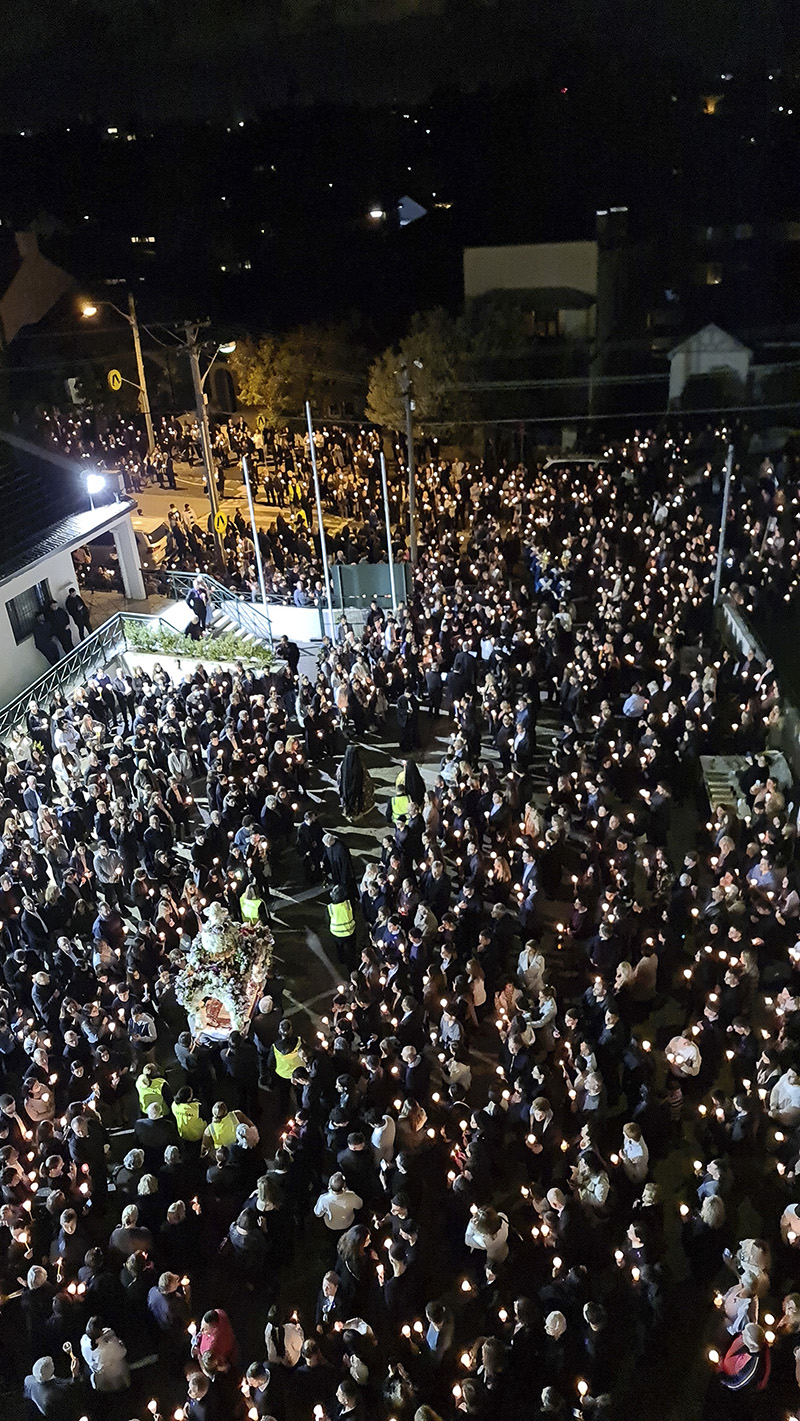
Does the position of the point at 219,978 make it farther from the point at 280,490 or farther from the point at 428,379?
the point at 428,379

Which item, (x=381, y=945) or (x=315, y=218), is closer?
(x=381, y=945)

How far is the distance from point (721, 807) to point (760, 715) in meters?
2.34

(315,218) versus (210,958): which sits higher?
(315,218)

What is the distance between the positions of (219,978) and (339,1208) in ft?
8.88

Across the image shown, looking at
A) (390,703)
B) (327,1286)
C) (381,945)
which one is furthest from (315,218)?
(327,1286)

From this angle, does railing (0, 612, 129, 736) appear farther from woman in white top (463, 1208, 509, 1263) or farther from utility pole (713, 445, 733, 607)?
woman in white top (463, 1208, 509, 1263)

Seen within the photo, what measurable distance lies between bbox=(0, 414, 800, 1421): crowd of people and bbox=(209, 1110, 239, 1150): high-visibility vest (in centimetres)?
5

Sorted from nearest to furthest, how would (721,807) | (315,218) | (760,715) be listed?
(721,807) < (760,715) < (315,218)

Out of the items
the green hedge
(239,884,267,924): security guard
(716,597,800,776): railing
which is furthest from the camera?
the green hedge

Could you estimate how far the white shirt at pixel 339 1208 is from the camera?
7.52m

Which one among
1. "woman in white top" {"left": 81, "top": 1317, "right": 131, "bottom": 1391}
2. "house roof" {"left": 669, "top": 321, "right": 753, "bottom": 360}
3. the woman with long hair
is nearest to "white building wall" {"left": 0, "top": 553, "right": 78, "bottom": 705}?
the woman with long hair

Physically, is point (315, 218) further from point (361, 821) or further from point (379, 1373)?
point (379, 1373)

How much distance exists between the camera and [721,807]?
11.9 meters

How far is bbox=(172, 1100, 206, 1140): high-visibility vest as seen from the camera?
8531 mm
